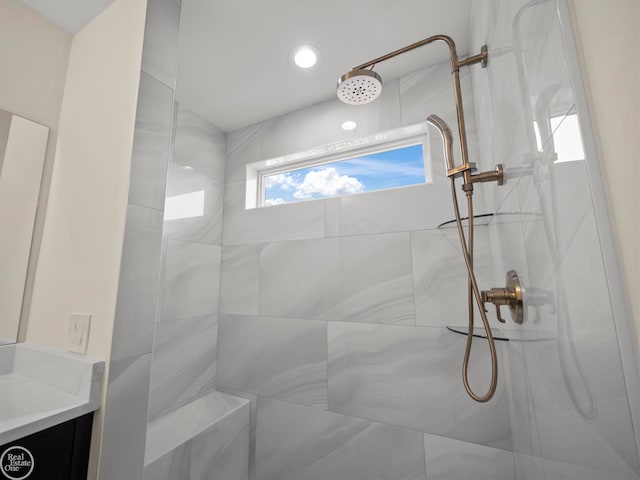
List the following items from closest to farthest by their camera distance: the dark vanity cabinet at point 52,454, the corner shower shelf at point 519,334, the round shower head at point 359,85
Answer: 1. the corner shower shelf at point 519,334
2. the dark vanity cabinet at point 52,454
3. the round shower head at point 359,85

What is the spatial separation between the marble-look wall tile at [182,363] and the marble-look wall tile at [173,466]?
323mm

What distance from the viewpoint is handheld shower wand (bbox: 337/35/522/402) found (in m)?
0.74

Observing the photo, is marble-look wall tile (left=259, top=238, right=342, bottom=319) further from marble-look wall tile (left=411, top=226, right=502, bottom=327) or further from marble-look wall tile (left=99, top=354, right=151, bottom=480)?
marble-look wall tile (left=99, top=354, right=151, bottom=480)

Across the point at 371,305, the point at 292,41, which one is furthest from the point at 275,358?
the point at 292,41

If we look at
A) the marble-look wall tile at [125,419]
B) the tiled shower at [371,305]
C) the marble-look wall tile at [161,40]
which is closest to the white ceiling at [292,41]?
the tiled shower at [371,305]

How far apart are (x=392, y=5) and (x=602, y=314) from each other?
1.32 m

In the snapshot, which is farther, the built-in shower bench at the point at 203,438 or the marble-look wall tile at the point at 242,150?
the marble-look wall tile at the point at 242,150

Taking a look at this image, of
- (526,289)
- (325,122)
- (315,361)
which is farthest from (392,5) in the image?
(315,361)

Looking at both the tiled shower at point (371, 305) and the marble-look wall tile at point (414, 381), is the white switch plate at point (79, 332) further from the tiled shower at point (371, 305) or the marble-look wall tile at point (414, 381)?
the marble-look wall tile at point (414, 381)

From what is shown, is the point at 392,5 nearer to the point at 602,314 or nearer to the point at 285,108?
the point at 285,108

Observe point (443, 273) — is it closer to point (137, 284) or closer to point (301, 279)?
point (301, 279)

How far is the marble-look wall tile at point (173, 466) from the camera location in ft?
3.74

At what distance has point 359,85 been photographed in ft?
3.38

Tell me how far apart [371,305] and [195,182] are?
1327 mm
